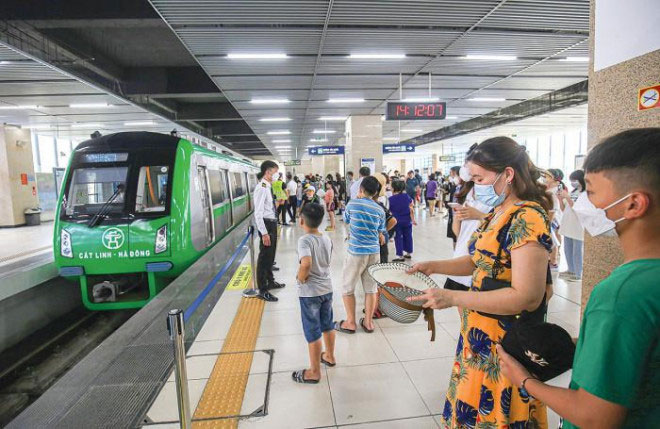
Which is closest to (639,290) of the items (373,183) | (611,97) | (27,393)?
(611,97)

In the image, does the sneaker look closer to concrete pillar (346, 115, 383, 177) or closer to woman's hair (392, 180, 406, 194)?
woman's hair (392, 180, 406, 194)

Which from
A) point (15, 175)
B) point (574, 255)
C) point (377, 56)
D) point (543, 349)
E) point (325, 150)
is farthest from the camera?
point (325, 150)

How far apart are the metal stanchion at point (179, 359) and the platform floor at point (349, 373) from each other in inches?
21.0

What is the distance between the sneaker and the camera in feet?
17.2

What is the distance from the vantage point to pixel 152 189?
18.1 feet

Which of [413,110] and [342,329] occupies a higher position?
[413,110]

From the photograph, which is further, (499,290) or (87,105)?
(87,105)

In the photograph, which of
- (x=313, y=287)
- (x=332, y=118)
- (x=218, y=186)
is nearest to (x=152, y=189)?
(x=218, y=186)

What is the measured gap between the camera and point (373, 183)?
3.96 meters

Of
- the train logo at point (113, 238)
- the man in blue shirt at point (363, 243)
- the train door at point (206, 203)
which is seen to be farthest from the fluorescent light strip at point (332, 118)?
the man in blue shirt at point (363, 243)

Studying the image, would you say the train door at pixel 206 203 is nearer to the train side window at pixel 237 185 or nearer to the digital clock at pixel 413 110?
the train side window at pixel 237 185

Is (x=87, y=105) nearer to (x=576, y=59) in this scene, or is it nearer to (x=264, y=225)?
(x=264, y=225)

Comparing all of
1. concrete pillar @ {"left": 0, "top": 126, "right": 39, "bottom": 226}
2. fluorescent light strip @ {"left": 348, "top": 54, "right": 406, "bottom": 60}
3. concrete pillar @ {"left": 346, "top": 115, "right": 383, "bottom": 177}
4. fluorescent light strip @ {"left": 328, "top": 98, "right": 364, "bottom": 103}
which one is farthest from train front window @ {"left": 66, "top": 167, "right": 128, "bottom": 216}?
concrete pillar @ {"left": 0, "top": 126, "right": 39, "bottom": 226}

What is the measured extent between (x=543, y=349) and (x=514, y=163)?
31.8 inches
